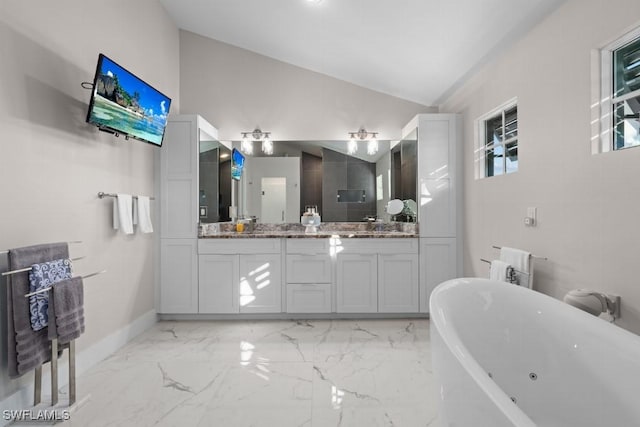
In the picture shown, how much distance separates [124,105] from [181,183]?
1032 millimetres

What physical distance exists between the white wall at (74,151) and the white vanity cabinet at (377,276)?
194cm

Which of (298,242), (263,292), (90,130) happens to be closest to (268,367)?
(263,292)

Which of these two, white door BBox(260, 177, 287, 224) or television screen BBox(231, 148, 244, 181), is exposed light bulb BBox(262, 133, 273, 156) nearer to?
television screen BBox(231, 148, 244, 181)

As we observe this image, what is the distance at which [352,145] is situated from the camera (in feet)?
12.3

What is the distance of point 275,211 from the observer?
3.76 meters

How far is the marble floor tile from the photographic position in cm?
168

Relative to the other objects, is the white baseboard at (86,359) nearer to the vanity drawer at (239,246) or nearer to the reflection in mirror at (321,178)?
the vanity drawer at (239,246)

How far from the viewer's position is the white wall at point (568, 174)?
153 centimetres

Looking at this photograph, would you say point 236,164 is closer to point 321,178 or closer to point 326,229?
point 321,178

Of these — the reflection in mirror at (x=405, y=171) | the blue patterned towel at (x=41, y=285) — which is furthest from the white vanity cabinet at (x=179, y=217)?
the reflection in mirror at (x=405, y=171)

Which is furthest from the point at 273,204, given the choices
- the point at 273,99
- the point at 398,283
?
the point at 398,283

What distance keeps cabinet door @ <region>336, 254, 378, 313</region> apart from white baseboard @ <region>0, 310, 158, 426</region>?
1867 millimetres

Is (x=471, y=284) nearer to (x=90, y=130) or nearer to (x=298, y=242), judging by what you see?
(x=298, y=242)

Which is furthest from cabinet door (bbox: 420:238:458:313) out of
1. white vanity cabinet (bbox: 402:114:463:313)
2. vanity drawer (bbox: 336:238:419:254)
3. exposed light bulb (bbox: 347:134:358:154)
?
exposed light bulb (bbox: 347:134:358:154)
